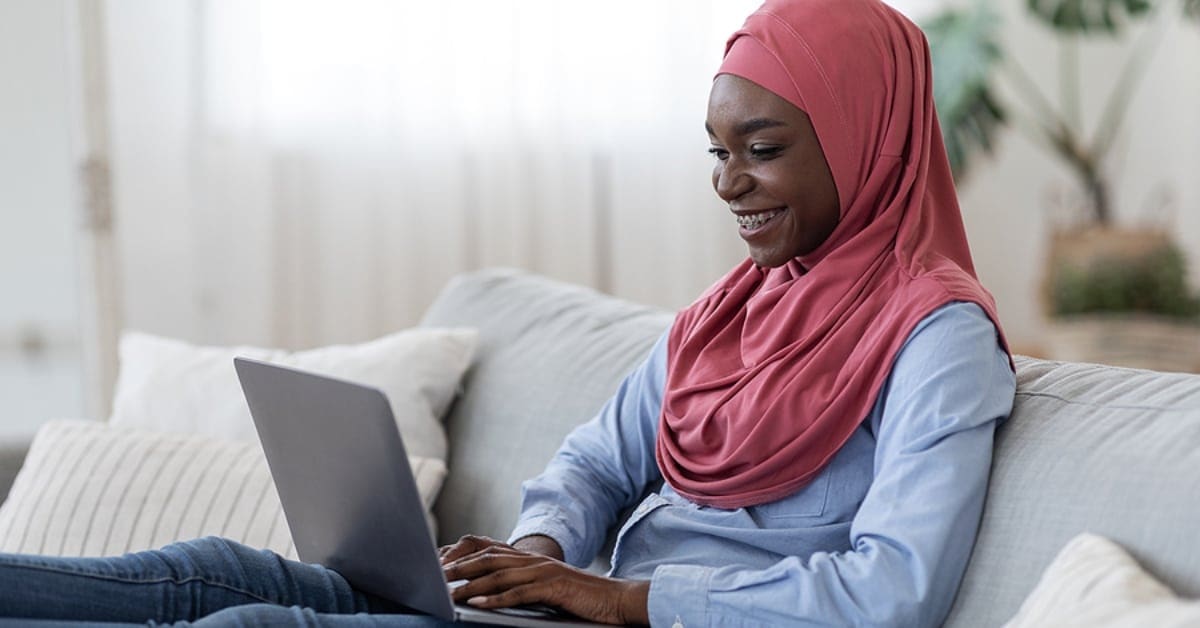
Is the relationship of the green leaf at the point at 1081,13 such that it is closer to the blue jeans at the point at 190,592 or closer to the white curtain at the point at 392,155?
the white curtain at the point at 392,155

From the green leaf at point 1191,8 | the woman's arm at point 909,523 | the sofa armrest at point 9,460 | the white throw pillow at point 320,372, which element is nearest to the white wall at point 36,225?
the sofa armrest at point 9,460

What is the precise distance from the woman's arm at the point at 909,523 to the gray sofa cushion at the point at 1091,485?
1.0 inches

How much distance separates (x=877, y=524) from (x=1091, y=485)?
19 cm

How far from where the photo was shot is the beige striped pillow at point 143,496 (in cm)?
197

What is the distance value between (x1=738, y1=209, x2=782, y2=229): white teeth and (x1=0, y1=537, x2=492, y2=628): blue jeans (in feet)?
1.67

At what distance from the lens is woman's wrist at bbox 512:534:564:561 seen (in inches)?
62.9

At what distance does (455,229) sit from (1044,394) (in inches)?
87.8

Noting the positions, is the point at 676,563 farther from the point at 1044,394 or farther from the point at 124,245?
the point at 124,245

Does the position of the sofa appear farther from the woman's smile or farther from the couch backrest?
the woman's smile

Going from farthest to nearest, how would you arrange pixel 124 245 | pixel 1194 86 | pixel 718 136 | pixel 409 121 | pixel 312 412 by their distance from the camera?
pixel 1194 86 → pixel 409 121 → pixel 124 245 → pixel 718 136 → pixel 312 412

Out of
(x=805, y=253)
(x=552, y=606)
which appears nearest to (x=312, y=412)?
(x=552, y=606)

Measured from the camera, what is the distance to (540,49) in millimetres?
3498

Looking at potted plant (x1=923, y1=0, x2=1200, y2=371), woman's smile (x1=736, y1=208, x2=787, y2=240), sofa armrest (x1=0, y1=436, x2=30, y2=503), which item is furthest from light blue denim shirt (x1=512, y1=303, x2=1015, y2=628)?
potted plant (x1=923, y1=0, x2=1200, y2=371)

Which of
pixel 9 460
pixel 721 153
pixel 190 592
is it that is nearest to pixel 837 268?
pixel 721 153
